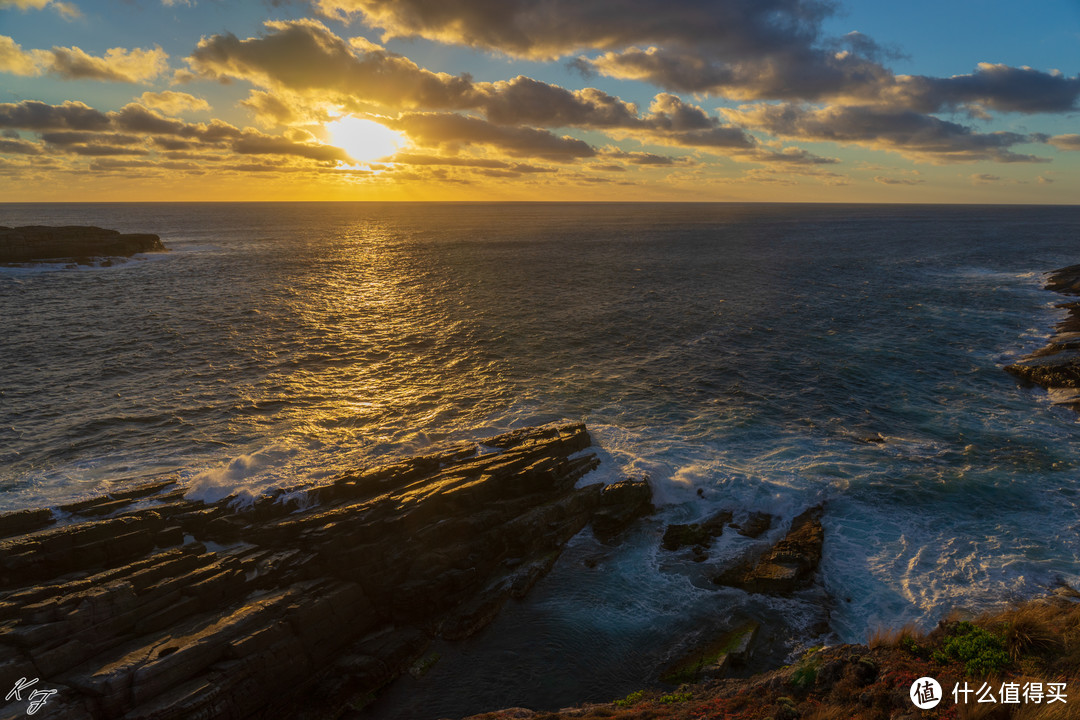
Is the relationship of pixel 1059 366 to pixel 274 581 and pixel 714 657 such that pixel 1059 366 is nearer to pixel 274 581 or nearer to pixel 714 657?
pixel 714 657

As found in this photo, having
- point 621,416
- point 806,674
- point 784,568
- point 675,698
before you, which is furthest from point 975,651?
point 621,416

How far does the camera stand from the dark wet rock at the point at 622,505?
2741cm

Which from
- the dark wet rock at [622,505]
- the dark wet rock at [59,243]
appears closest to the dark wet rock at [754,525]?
the dark wet rock at [622,505]

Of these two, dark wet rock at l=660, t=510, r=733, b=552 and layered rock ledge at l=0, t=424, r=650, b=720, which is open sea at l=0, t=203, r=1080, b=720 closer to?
dark wet rock at l=660, t=510, r=733, b=552

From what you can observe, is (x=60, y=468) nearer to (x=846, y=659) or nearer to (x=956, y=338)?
(x=846, y=659)

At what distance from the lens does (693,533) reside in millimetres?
26234

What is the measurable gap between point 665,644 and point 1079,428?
115ft

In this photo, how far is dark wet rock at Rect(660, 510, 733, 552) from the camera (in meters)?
25.9

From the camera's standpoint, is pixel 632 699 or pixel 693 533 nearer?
pixel 632 699

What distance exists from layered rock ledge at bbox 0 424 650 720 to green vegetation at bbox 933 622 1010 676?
14.6 meters

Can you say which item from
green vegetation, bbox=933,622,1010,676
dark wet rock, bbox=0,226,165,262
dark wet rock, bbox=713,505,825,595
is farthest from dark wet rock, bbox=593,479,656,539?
dark wet rock, bbox=0,226,165,262

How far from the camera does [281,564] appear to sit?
70.1 feet

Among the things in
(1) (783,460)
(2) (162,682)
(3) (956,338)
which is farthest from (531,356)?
(3) (956,338)

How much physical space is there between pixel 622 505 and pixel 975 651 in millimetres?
16066
